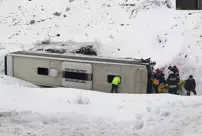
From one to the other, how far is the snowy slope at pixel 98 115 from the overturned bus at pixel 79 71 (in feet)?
20.2

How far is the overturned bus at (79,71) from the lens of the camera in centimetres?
1389

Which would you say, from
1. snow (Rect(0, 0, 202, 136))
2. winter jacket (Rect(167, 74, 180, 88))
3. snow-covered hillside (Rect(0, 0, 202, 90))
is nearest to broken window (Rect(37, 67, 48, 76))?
snow (Rect(0, 0, 202, 136))

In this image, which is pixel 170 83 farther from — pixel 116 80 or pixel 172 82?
pixel 116 80

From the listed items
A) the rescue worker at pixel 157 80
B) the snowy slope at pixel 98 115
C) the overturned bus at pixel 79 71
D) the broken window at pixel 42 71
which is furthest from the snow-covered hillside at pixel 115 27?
the snowy slope at pixel 98 115

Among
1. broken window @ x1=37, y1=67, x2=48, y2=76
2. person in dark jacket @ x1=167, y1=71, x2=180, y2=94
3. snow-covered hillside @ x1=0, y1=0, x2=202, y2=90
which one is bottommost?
person in dark jacket @ x1=167, y1=71, x2=180, y2=94

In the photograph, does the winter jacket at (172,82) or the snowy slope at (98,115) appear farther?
the winter jacket at (172,82)

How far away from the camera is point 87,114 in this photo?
6285 millimetres

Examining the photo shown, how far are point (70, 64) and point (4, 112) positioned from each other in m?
8.68

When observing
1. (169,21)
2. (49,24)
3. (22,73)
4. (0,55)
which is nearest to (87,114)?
(22,73)

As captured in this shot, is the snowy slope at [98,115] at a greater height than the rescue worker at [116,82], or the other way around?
the snowy slope at [98,115]

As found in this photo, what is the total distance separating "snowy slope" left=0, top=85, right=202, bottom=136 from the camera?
226 inches

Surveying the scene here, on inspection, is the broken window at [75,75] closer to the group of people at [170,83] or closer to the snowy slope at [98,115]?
the group of people at [170,83]

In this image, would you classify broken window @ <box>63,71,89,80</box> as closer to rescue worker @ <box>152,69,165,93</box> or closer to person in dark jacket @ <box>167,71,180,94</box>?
rescue worker @ <box>152,69,165,93</box>

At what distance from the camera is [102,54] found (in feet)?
65.6
